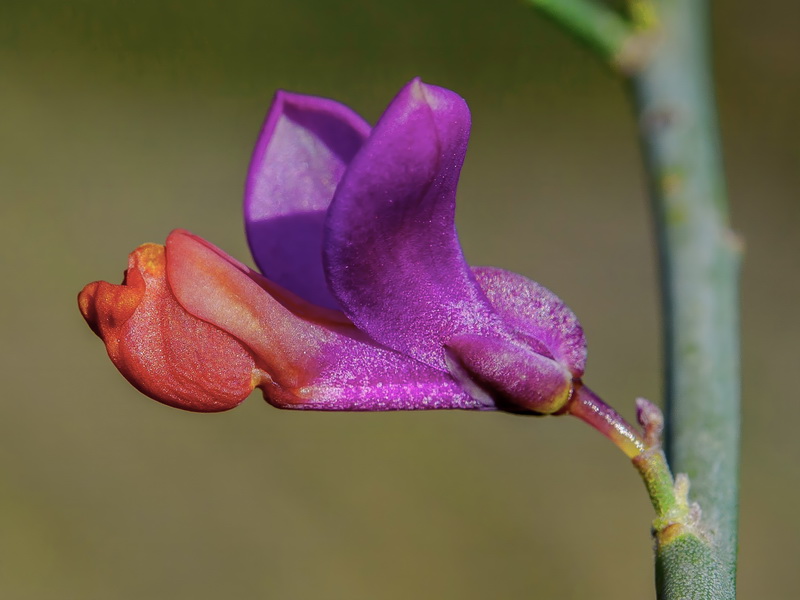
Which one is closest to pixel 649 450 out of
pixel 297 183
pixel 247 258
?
pixel 297 183

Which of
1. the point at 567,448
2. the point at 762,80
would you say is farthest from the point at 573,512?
the point at 762,80

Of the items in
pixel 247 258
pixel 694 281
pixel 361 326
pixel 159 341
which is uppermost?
pixel 247 258

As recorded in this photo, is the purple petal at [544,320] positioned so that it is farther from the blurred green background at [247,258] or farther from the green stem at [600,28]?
the blurred green background at [247,258]

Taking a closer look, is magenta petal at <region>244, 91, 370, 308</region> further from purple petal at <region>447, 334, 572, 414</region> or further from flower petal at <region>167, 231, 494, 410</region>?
purple petal at <region>447, 334, 572, 414</region>

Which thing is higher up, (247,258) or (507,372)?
(247,258)

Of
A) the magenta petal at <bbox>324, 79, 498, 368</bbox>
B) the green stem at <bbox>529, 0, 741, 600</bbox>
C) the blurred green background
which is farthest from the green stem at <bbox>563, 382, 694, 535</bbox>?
the blurred green background

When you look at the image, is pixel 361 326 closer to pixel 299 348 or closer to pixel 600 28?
pixel 299 348
